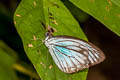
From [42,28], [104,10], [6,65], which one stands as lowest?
A: [6,65]

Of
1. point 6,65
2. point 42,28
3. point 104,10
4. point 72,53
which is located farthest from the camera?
point 6,65

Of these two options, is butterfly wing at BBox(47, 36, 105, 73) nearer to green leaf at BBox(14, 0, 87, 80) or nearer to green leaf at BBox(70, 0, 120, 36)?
green leaf at BBox(14, 0, 87, 80)

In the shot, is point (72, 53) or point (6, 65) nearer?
point (72, 53)

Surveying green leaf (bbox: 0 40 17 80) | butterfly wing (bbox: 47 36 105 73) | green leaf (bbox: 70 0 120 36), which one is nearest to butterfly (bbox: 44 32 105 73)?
butterfly wing (bbox: 47 36 105 73)

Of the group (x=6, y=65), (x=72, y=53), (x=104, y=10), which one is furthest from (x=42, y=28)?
(x=6, y=65)

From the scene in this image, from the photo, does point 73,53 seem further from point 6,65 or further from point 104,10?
point 6,65

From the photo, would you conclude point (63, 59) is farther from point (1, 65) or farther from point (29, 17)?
point (1, 65)
